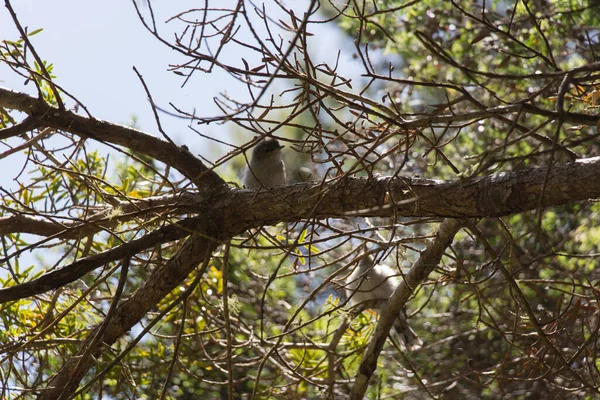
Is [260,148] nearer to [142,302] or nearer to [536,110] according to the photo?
[142,302]

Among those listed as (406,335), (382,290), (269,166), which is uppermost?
(269,166)

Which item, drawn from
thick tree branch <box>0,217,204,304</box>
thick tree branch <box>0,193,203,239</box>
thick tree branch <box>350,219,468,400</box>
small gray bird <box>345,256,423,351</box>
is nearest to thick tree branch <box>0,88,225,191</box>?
thick tree branch <box>0,193,203,239</box>

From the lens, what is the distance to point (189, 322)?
3934 mm

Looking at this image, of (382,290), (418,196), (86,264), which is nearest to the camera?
(418,196)

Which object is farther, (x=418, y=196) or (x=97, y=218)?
(x=97, y=218)

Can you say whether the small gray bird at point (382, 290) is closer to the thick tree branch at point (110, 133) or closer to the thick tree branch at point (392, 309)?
the thick tree branch at point (392, 309)

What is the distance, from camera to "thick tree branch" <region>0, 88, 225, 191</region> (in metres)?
2.60

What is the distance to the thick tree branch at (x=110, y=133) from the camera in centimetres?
260

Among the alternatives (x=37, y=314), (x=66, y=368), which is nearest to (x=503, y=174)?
(x=66, y=368)

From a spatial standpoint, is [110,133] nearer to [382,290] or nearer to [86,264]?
[86,264]

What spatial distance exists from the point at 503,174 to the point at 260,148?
2860 mm

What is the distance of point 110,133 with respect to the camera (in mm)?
2682

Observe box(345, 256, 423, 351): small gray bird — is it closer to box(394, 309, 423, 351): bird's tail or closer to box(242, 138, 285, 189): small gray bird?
box(394, 309, 423, 351): bird's tail

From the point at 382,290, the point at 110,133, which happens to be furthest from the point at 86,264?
the point at 382,290
